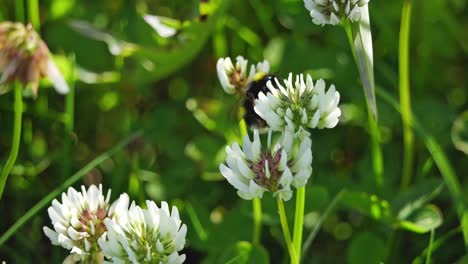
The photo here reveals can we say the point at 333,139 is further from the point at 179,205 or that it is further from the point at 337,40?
the point at 179,205

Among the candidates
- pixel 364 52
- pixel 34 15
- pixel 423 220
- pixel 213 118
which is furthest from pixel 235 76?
pixel 34 15

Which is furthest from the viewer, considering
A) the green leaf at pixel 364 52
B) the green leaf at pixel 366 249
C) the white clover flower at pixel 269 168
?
the green leaf at pixel 366 249

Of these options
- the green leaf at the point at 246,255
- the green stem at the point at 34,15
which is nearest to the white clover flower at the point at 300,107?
the green leaf at the point at 246,255

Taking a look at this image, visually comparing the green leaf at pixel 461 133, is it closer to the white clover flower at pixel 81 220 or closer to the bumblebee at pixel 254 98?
the bumblebee at pixel 254 98

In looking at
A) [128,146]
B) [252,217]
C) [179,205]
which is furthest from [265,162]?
[128,146]

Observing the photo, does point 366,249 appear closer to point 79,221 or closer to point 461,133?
point 461,133

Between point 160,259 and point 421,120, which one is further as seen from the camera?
point 421,120
